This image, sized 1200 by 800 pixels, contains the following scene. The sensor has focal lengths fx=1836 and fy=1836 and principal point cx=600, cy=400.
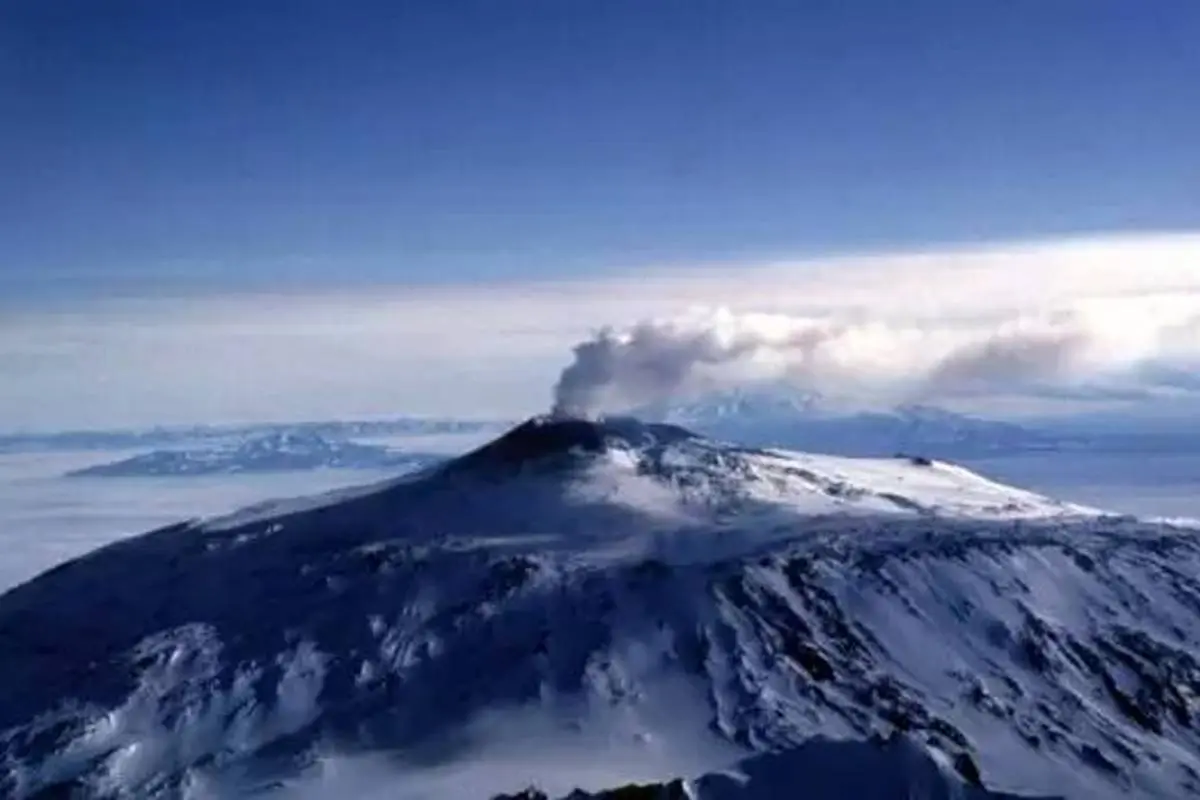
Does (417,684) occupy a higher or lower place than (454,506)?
lower

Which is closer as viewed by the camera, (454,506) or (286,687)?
(286,687)

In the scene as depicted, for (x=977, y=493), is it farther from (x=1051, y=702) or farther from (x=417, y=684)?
(x=417, y=684)

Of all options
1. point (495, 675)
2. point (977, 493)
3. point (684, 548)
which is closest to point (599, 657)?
point (495, 675)

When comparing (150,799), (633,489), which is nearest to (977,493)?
(633,489)

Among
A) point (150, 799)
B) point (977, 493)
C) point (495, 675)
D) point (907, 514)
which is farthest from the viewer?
point (977, 493)

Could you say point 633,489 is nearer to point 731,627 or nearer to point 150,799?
point 731,627

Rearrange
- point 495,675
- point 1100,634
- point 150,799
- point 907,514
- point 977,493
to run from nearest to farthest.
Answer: point 150,799, point 495,675, point 1100,634, point 907,514, point 977,493
